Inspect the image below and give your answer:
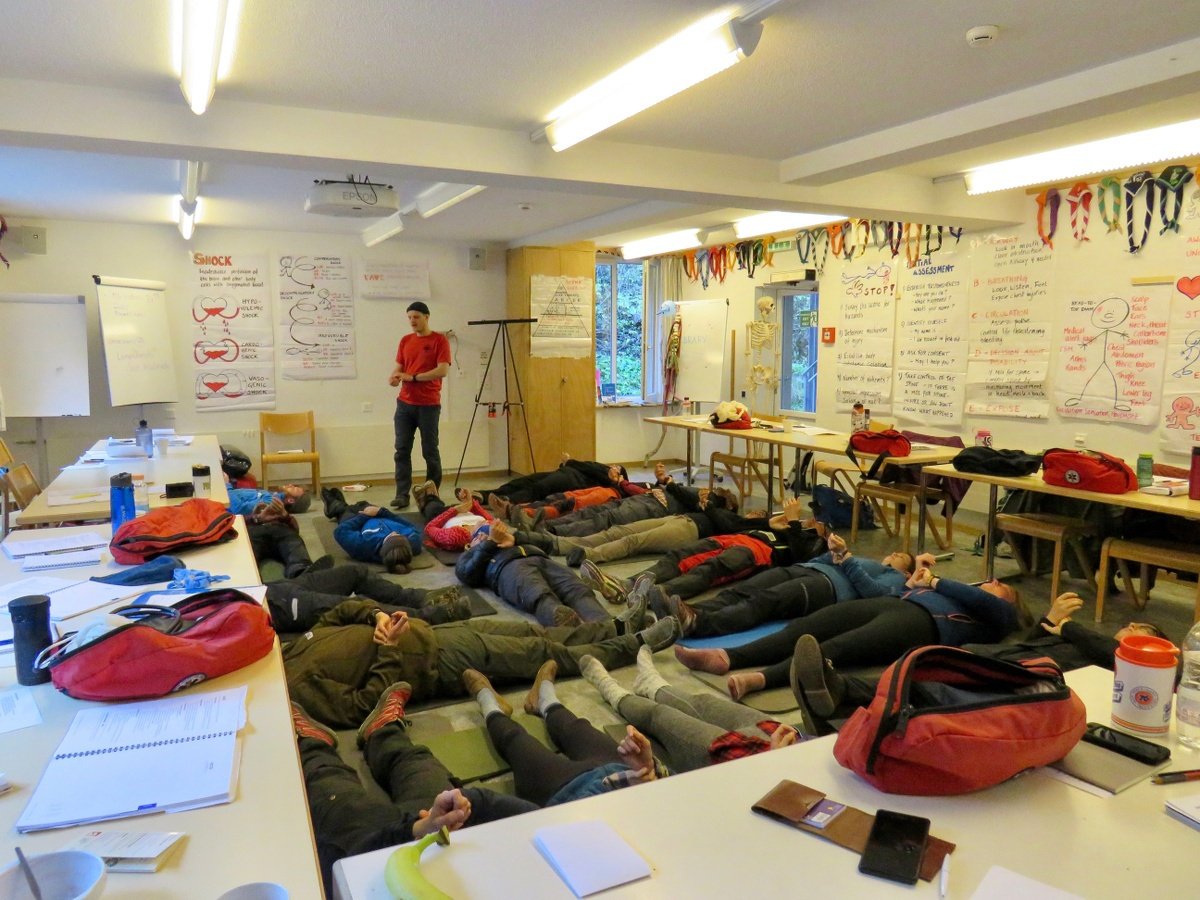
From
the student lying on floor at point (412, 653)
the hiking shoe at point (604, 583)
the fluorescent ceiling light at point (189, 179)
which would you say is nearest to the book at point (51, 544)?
the student lying on floor at point (412, 653)

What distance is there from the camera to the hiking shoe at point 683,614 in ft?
10.8

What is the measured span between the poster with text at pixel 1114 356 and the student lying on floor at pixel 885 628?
2.36 meters

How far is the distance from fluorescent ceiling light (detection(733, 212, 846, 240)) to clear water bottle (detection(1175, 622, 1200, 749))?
5.02m

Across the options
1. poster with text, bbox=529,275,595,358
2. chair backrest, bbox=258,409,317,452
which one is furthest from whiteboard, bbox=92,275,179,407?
poster with text, bbox=529,275,595,358

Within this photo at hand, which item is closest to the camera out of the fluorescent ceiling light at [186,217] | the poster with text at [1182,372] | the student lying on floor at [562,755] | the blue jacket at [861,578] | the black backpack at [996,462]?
the student lying on floor at [562,755]

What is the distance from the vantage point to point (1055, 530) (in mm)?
3951

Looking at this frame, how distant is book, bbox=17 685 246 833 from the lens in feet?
3.82

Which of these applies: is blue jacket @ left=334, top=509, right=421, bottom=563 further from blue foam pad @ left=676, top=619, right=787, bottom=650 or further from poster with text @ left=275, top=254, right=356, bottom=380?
→ poster with text @ left=275, top=254, right=356, bottom=380

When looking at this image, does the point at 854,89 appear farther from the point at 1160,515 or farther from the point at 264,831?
the point at 264,831

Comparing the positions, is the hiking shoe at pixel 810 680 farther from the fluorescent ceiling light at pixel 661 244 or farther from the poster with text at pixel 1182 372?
the fluorescent ceiling light at pixel 661 244

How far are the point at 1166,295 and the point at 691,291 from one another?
473 cm

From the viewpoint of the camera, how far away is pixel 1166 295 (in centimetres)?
451

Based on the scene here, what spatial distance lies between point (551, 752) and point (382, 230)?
574cm

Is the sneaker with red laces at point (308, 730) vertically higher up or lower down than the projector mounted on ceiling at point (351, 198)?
lower down
